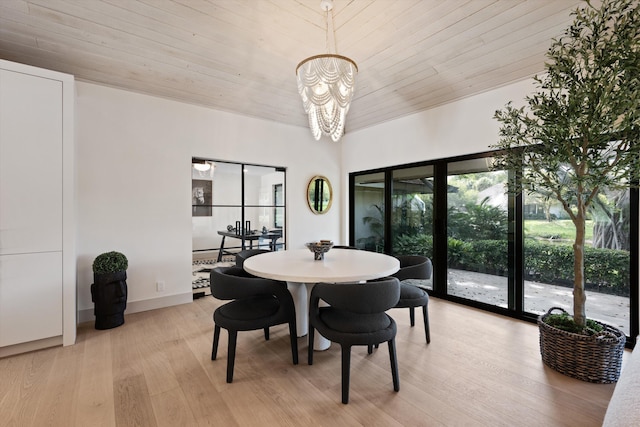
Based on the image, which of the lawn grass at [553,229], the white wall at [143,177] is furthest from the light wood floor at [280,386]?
the lawn grass at [553,229]

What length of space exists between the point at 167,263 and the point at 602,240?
4751mm

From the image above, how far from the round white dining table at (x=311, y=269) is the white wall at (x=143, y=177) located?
5.42 feet

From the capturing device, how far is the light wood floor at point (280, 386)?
5.52 feet

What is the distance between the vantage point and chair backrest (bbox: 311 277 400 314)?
175 cm

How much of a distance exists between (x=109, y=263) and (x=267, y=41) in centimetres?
275

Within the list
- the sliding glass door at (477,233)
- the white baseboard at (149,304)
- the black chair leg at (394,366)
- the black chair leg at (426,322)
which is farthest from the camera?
the sliding glass door at (477,233)

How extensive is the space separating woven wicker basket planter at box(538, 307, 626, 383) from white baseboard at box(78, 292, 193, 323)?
388 centimetres

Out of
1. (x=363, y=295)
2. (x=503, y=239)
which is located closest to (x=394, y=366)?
(x=363, y=295)

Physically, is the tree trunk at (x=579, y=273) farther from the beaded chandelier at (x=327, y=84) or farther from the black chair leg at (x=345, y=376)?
the beaded chandelier at (x=327, y=84)

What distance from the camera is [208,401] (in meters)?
1.81

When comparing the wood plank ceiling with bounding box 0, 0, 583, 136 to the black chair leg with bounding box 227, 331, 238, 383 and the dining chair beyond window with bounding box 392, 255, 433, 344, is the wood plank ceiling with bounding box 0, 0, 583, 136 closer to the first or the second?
the dining chair beyond window with bounding box 392, 255, 433, 344

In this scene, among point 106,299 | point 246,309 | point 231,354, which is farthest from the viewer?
point 106,299

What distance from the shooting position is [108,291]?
9.55 ft

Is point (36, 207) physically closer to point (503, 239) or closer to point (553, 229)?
point (503, 239)
